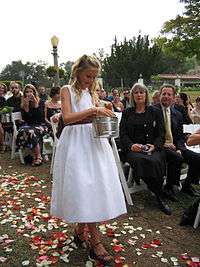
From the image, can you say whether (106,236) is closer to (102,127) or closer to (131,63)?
(102,127)

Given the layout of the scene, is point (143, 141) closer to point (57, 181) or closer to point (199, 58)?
point (57, 181)

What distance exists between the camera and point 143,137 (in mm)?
5805

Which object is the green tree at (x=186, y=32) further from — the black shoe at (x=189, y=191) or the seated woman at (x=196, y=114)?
the black shoe at (x=189, y=191)

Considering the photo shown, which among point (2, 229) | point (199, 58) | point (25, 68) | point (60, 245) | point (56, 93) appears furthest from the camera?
point (25, 68)

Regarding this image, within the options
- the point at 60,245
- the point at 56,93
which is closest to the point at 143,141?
the point at 60,245

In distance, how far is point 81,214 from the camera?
11.5 feet

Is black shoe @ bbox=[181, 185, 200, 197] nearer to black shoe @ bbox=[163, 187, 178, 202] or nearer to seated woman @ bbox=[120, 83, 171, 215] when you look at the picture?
black shoe @ bbox=[163, 187, 178, 202]

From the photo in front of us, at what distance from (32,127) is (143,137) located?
12.2 feet

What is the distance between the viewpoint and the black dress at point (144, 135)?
548cm

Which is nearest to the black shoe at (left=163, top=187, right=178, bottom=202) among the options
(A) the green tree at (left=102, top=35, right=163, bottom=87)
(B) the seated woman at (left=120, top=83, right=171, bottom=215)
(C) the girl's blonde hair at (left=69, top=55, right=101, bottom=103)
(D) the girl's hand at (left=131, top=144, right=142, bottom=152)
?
(B) the seated woman at (left=120, top=83, right=171, bottom=215)

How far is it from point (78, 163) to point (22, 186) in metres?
3.43

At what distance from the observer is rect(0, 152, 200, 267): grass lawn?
12.8 ft

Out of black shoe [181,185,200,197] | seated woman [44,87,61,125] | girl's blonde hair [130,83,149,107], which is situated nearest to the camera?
girl's blonde hair [130,83,149,107]

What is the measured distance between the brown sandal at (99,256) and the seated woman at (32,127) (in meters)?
4.79
